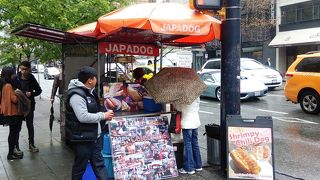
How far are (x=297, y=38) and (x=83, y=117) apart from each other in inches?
1214

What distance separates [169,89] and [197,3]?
1397 millimetres

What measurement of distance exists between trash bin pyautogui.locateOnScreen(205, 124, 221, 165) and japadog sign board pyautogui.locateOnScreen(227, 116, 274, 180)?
3.11ft

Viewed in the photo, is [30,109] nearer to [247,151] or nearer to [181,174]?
[181,174]

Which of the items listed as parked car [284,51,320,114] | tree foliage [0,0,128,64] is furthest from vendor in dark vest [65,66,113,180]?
parked car [284,51,320,114]

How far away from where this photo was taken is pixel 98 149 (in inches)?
213

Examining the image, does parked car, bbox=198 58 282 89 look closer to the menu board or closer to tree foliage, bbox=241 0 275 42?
the menu board

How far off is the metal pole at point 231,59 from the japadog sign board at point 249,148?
0.53m

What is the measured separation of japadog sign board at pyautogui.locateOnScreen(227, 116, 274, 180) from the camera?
559 cm

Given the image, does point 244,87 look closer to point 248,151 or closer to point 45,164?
point 45,164

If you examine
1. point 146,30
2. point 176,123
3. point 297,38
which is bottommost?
point 176,123

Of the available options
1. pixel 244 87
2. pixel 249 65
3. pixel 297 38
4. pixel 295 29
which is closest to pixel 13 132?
pixel 244 87

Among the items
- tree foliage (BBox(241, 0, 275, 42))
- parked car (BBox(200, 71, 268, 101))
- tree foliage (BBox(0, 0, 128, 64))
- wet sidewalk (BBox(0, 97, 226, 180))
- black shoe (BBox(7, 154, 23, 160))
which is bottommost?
wet sidewalk (BBox(0, 97, 226, 180))

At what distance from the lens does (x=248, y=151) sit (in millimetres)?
5656

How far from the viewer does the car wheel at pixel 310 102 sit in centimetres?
1248
